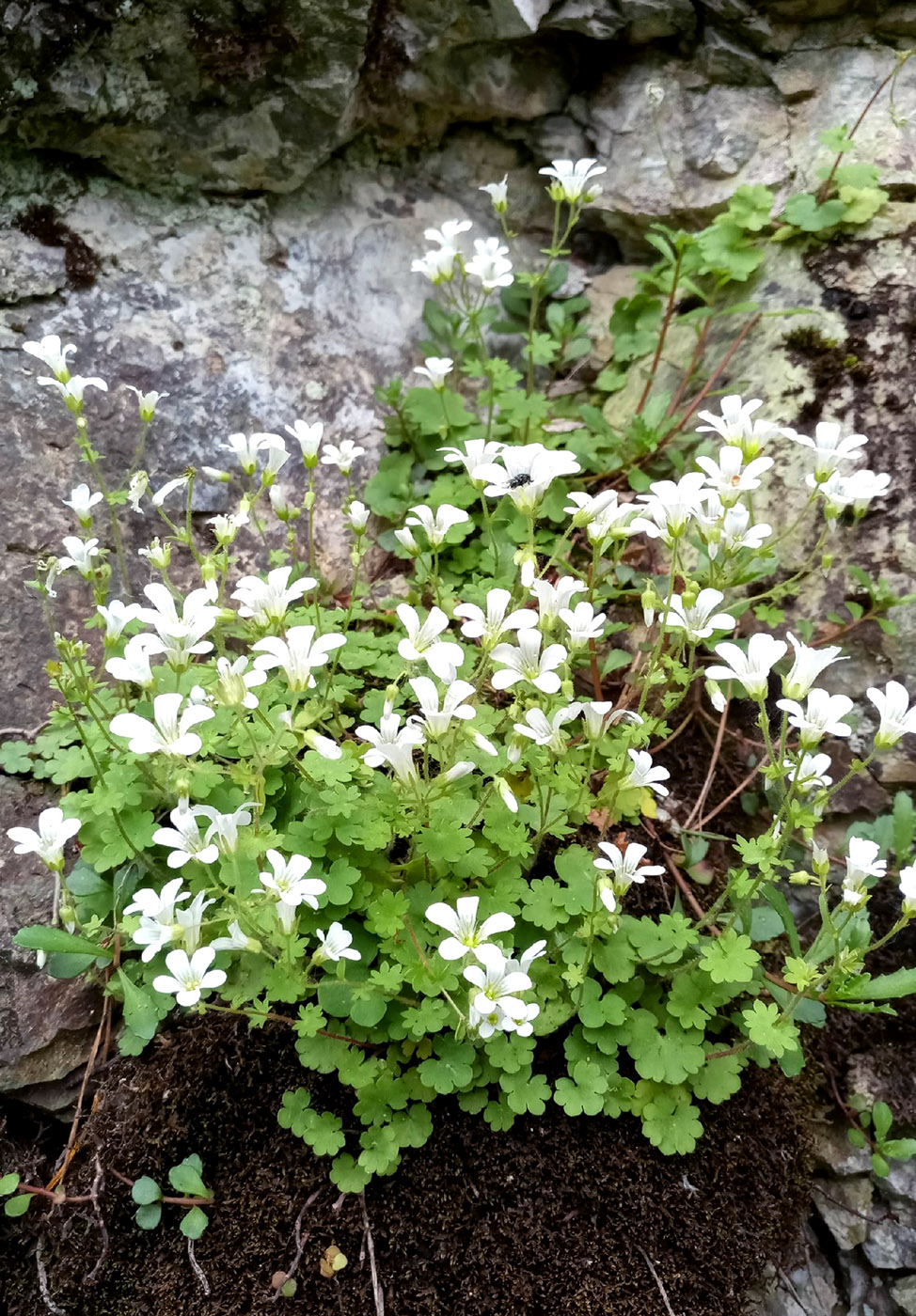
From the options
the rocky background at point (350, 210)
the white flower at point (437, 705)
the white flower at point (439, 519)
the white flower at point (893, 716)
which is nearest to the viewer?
the white flower at point (437, 705)

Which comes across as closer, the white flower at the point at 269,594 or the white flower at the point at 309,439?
the white flower at the point at 269,594

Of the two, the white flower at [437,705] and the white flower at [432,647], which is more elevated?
the white flower at [432,647]

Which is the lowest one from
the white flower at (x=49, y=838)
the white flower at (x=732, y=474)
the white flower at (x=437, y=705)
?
the white flower at (x=49, y=838)

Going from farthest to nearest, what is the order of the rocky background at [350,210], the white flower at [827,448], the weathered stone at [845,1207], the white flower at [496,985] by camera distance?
the rocky background at [350,210] → the weathered stone at [845,1207] → the white flower at [827,448] → the white flower at [496,985]

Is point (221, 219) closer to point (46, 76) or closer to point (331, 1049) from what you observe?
point (46, 76)

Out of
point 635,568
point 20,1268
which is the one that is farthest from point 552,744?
point 20,1268

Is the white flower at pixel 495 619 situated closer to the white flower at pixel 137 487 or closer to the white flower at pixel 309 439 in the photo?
the white flower at pixel 309 439

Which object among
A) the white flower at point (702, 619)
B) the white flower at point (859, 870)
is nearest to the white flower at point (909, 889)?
the white flower at point (859, 870)
